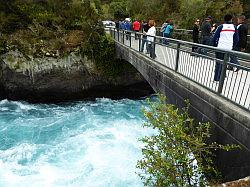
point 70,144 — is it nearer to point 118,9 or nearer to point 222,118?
point 222,118

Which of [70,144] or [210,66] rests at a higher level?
[210,66]

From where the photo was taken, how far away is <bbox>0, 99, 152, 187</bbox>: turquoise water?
31.0ft

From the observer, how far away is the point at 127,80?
65.1 feet

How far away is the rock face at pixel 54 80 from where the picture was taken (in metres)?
17.4

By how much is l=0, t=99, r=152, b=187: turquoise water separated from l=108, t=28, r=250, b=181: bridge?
3032 millimetres

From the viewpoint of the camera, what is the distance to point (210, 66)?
707 centimetres

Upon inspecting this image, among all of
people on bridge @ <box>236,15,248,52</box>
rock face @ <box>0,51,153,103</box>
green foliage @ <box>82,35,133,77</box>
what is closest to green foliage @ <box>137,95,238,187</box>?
people on bridge @ <box>236,15,248,52</box>

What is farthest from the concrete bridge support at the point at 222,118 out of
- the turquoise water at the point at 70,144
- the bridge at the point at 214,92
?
the turquoise water at the point at 70,144

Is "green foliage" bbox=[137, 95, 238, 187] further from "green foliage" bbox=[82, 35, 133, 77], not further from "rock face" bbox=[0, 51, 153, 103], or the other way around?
"green foliage" bbox=[82, 35, 133, 77]

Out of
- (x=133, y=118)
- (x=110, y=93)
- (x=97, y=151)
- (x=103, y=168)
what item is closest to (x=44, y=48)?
(x=110, y=93)

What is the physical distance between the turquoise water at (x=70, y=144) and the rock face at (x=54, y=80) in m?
1.05

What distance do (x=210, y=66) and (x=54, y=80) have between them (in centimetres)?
1280

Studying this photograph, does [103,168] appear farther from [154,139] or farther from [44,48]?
[44,48]

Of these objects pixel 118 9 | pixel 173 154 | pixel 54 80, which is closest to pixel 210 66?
pixel 173 154
